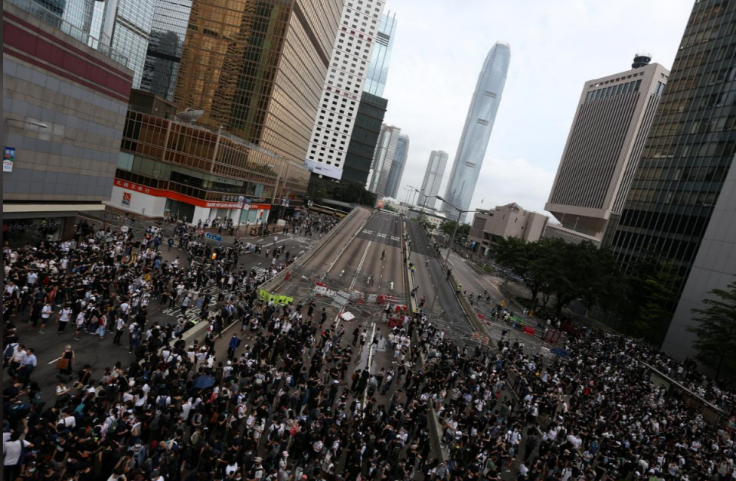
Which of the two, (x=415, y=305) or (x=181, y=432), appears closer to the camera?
(x=181, y=432)

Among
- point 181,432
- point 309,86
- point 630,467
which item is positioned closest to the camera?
point 181,432

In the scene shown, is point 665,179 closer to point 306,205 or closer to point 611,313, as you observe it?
point 611,313

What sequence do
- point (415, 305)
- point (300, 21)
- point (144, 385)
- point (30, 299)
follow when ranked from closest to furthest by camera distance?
point (144, 385)
point (30, 299)
point (415, 305)
point (300, 21)

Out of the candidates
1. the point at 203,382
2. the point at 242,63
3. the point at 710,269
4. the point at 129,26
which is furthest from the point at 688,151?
the point at 129,26

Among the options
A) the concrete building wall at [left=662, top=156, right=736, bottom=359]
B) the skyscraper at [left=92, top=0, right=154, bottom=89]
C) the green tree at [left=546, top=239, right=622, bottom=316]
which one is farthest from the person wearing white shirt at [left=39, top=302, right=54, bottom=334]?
the skyscraper at [left=92, top=0, right=154, bottom=89]

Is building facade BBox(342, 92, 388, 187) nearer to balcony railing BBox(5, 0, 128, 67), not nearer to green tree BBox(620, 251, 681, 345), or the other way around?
green tree BBox(620, 251, 681, 345)

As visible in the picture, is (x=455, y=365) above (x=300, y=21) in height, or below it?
below

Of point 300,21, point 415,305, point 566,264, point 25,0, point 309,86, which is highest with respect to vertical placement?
point 300,21

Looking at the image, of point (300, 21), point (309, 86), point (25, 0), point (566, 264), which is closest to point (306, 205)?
point (309, 86)
